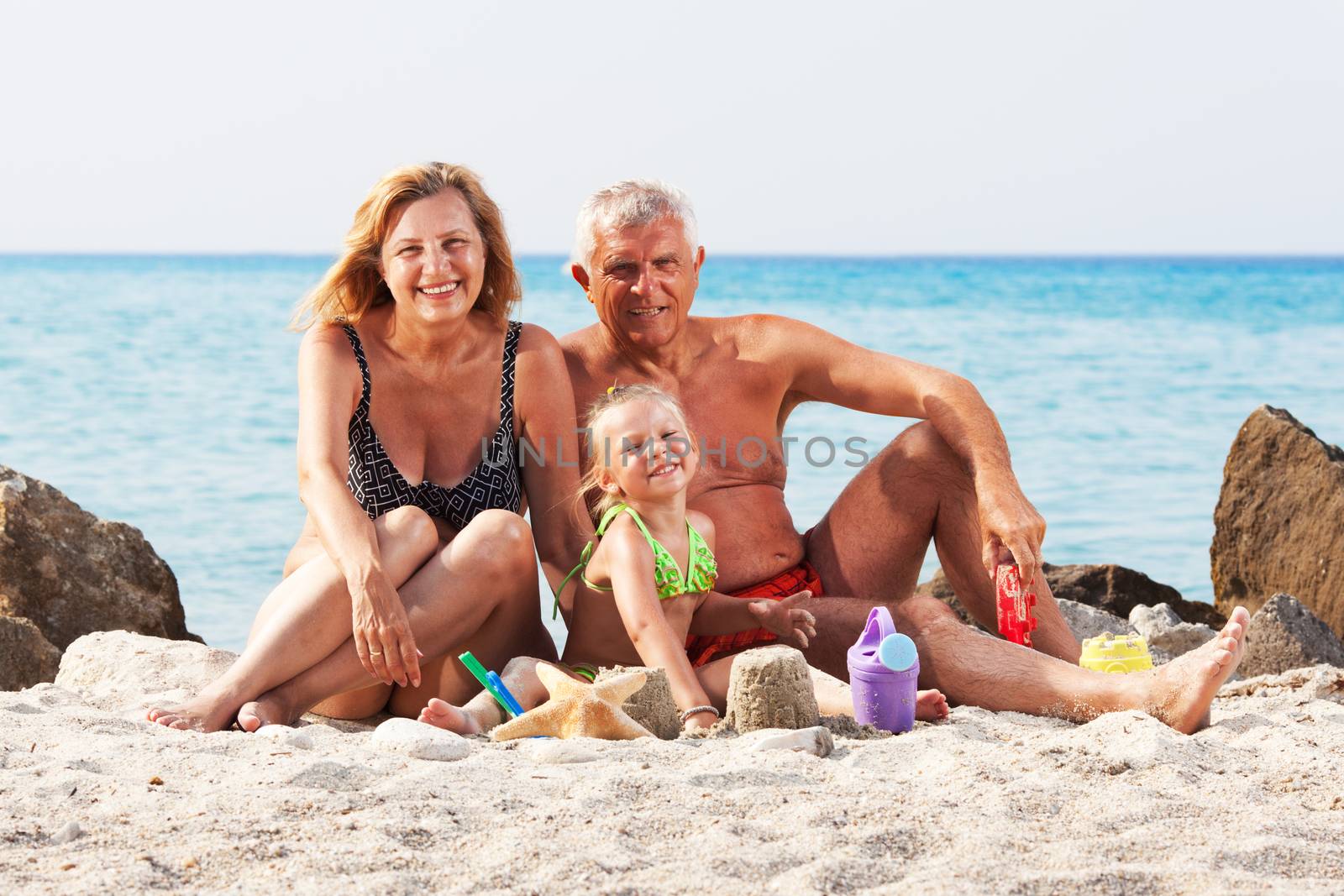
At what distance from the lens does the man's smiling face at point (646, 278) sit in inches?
166

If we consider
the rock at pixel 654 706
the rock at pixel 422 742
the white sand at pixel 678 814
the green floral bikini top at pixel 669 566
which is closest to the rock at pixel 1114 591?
the green floral bikini top at pixel 669 566

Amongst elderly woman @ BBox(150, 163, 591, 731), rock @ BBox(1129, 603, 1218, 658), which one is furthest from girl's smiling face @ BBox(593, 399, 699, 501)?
rock @ BBox(1129, 603, 1218, 658)

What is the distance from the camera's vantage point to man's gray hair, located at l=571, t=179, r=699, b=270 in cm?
423

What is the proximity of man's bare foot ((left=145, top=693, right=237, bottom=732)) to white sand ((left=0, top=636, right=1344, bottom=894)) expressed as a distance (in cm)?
11

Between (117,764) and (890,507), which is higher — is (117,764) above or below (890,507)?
below

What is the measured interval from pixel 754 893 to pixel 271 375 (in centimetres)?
1872

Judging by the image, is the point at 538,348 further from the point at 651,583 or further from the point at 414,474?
the point at 651,583

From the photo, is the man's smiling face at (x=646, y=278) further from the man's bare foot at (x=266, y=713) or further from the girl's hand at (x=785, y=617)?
the man's bare foot at (x=266, y=713)

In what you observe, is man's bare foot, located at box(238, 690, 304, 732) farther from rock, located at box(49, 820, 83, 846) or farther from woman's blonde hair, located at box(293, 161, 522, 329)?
woman's blonde hair, located at box(293, 161, 522, 329)

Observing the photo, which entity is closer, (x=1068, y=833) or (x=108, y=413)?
(x=1068, y=833)

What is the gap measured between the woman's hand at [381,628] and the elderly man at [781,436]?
3.19 feet

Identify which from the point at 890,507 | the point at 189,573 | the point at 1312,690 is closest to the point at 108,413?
the point at 189,573

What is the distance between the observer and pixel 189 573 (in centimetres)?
849

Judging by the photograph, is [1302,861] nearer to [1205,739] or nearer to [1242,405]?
[1205,739]
